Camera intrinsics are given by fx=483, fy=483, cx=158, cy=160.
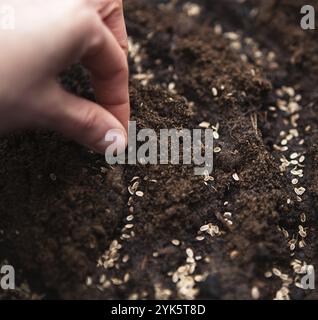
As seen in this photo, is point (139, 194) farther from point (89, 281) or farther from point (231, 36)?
point (231, 36)

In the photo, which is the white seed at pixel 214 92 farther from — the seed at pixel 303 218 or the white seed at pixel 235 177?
the seed at pixel 303 218

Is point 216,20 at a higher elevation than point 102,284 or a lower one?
higher

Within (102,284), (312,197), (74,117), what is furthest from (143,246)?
(312,197)

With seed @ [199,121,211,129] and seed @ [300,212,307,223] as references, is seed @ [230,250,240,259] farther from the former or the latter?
seed @ [199,121,211,129]

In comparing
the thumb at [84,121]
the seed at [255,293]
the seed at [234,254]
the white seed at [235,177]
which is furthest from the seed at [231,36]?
the seed at [255,293]

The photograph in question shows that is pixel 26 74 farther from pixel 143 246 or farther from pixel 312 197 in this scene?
pixel 312 197

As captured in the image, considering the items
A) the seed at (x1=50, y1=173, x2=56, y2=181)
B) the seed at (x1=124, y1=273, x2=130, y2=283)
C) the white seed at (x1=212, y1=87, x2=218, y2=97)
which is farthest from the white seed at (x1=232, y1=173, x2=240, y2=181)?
the seed at (x1=50, y1=173, x2=56, y2=181)
